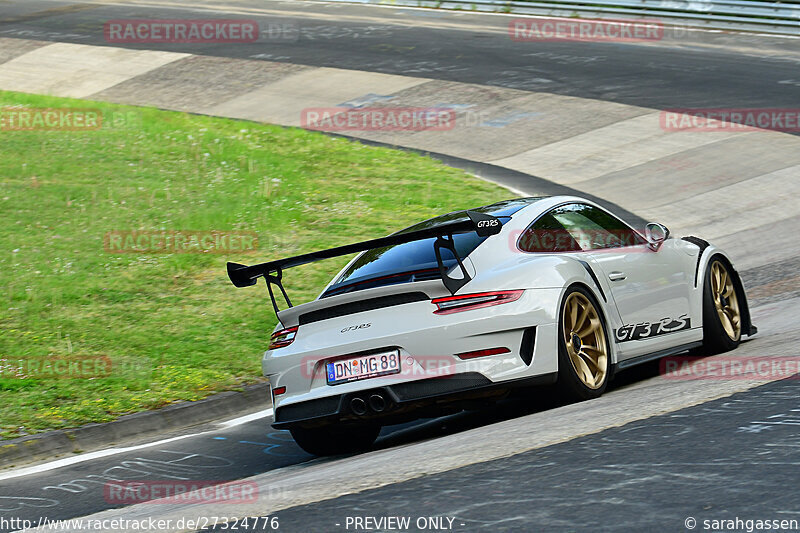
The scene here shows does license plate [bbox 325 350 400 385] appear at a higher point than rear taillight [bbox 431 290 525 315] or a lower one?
Answer: lower

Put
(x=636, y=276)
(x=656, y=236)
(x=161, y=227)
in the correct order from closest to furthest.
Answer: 1. (x=636, y=276)
2. (x=656, y=236)
3. (x=161, y=227)

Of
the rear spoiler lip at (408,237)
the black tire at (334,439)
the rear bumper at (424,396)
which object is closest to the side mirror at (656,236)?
the rear spoiler lip at (408,237)

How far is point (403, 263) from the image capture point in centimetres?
673

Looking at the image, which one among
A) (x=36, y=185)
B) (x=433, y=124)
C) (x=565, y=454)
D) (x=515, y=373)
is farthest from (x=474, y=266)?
(x=433, y=124)

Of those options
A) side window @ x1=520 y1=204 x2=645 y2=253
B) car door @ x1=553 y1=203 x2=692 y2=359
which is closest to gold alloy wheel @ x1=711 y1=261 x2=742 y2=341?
car door @ x1=553 y1=203 x2=692 y2=359

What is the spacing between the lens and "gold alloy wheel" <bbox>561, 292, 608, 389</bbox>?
6512 millimetres

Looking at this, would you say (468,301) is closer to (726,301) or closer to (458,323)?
(458,323)

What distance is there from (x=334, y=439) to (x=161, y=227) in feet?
25.0

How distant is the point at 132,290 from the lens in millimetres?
11680

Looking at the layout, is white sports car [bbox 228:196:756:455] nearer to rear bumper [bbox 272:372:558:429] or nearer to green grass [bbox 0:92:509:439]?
rear bumper [bbox 272:372:558:429]

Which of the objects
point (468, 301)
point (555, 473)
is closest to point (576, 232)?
point (468, 301)

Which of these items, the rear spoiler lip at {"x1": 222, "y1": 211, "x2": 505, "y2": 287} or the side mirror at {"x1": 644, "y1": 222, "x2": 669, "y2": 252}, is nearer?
the rear spoiler lip at {"x1": 222, "y1": 211, "x2": 505, "y2": 287}

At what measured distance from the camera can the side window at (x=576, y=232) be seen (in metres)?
6.91

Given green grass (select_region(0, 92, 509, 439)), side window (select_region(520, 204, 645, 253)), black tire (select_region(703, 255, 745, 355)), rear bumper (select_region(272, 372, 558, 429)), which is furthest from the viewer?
green grass (select_region(0, 92, 509, 439))
